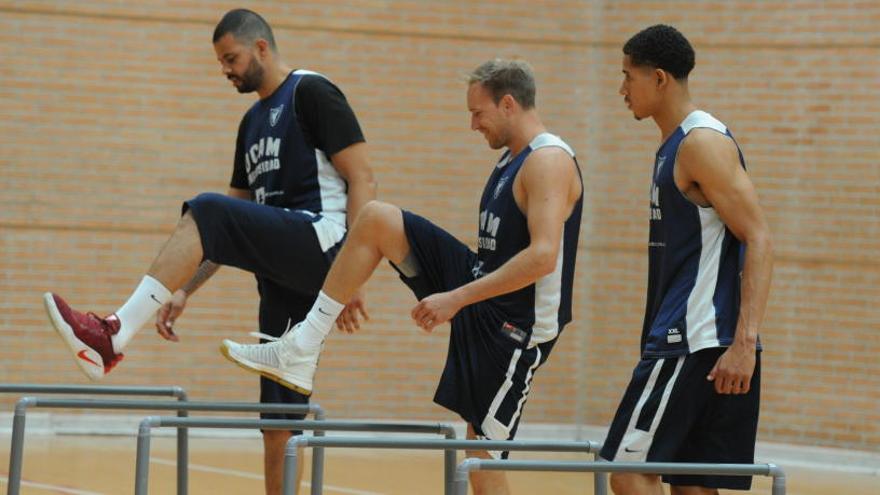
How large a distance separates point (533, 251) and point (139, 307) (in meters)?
1.39

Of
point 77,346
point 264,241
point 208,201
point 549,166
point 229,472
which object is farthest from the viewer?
point 229,472

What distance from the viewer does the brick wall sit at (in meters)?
9.16

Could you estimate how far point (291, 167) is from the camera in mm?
5410

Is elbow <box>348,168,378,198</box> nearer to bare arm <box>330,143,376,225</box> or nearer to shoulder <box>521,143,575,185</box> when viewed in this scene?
bare arm <box>330,143,376,225</box>

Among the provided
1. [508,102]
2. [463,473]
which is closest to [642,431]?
[463,473]

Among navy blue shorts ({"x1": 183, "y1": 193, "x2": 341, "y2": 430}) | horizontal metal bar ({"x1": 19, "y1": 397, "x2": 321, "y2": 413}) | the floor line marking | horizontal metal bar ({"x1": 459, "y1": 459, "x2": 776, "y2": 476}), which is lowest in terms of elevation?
the floor line marking

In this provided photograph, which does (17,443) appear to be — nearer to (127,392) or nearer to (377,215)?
(127,392)

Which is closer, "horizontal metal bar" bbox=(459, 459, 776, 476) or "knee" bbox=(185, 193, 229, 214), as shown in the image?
"horizontal metal bar" bbox=(459, 459, 776, 476)

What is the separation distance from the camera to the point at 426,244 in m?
4.66

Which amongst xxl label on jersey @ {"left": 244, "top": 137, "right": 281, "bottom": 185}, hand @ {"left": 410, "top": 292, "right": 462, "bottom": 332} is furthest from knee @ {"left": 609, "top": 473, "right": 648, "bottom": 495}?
xxl label on jersey @ {"left": 244, "top": 137, "right": 281, "bottom": 185}

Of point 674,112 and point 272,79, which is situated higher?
point 272,79

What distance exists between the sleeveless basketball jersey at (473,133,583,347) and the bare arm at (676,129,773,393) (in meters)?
0.60

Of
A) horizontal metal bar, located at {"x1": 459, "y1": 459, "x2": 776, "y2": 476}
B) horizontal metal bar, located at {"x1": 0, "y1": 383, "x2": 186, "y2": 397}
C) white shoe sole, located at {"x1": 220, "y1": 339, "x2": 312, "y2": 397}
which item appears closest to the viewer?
horizontal metal bar, located at {"x1": 459, "y1": 459, "x2": 776, "y2": 476}

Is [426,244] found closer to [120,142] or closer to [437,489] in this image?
[437,489]
